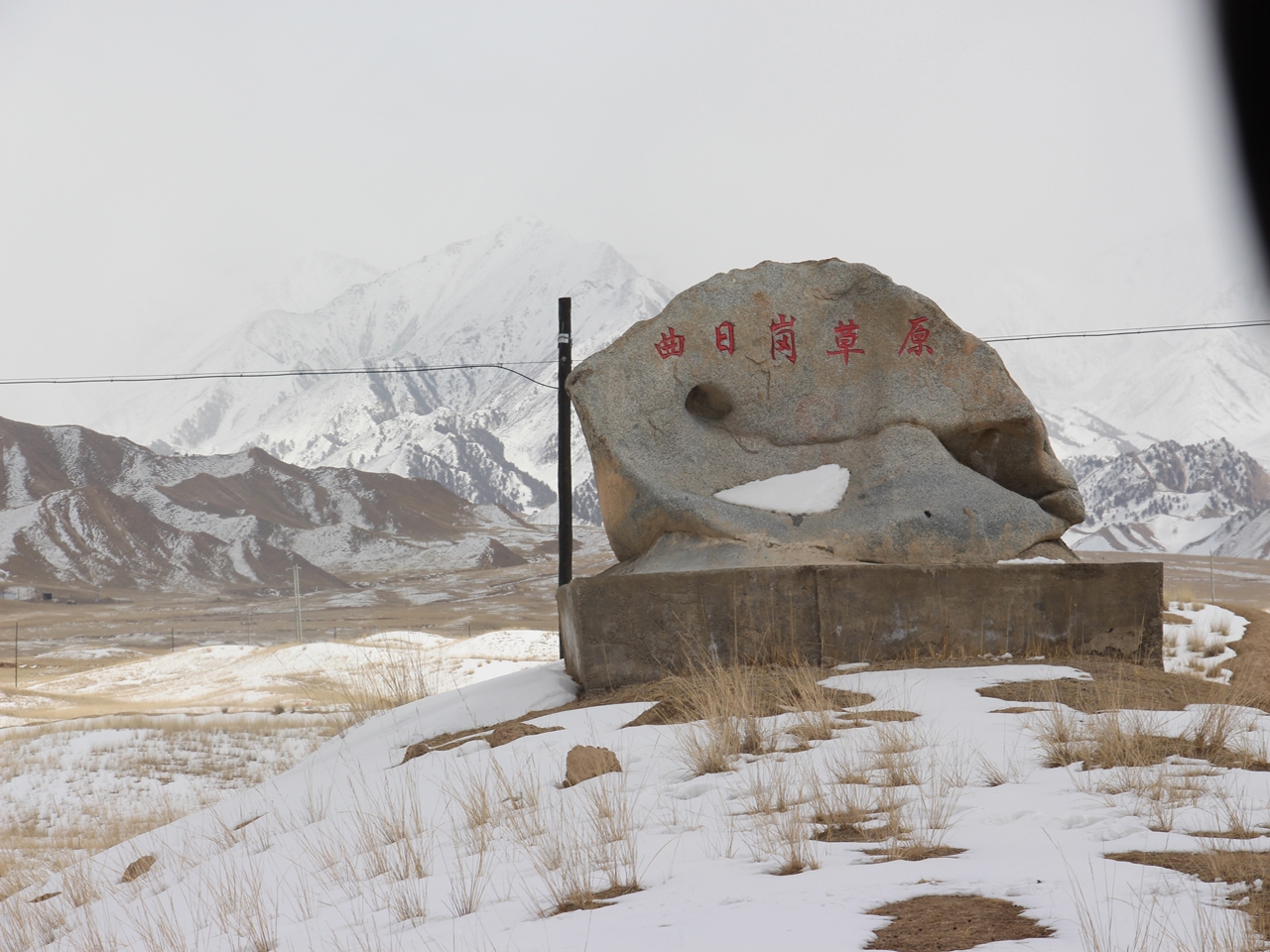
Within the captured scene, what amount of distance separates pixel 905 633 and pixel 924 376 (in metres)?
2.17

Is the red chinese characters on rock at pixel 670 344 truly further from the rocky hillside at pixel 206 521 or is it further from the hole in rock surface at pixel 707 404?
the rocky hillside at pixel 206 521

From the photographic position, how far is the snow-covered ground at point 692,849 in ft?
8.74

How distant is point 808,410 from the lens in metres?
8.25

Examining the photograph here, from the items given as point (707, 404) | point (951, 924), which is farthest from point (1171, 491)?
point (951, 924)

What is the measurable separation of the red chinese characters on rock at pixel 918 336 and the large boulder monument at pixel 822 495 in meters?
0.01

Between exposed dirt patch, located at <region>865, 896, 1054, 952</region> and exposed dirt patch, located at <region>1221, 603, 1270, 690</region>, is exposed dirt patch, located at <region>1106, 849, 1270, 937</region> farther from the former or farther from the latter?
exposed dirt patch, located at <region>1221, 603, 1270, 690</region>

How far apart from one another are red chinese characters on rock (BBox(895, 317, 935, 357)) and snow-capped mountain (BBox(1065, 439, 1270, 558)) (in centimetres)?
13470

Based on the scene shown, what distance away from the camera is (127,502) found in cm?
8269

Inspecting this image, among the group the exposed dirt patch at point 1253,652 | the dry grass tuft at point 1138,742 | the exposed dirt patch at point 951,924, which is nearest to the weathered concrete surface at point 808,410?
the exposed dirt patch at point 1253,652

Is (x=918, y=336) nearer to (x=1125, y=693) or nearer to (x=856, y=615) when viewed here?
(x=856, y=615)

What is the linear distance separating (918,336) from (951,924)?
6163mm

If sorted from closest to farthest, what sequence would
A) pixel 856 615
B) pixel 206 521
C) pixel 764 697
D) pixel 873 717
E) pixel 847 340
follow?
pixel 873 717, pixel 764 697, pixel 856 615, pixel 847 340, pixel 206 521

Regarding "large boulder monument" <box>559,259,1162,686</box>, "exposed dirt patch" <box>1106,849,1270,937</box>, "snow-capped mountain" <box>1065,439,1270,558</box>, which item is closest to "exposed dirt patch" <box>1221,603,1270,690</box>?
"large boulder monument" <box>559,259,1162,686</box>

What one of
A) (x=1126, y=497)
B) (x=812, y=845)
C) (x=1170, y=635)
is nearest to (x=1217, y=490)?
(x=1126, y=497)
